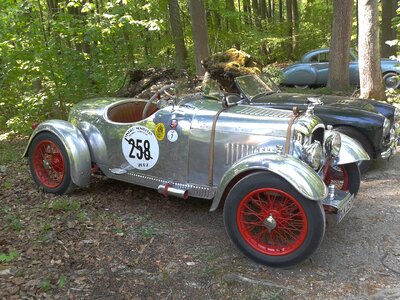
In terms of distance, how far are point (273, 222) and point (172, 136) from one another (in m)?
1.50

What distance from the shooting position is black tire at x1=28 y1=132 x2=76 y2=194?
5.13 metres

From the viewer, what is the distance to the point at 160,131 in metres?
4.52

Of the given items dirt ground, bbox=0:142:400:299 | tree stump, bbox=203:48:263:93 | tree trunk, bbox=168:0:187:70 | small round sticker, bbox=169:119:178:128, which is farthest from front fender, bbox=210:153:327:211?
tree trunk, bbox=168:0:187:70

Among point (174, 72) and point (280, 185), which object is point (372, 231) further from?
point (174, 72)

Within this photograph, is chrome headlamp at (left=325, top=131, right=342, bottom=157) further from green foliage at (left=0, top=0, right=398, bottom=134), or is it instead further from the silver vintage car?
green foliage at (left=0, top=0, right=398, bottom=134)

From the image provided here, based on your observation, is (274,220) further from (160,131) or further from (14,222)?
(14,222)

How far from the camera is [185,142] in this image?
171 inches

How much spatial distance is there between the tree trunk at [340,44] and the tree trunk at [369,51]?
1.59 metres

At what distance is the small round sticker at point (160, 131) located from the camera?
14.8 ft

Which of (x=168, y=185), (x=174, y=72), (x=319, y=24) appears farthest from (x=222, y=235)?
(x=319, y=24)

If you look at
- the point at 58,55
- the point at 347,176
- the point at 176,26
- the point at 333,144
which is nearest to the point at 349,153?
the point at 347,176

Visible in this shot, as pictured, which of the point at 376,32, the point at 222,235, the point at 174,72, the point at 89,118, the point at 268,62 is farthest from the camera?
the point at 268,62

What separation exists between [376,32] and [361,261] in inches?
254

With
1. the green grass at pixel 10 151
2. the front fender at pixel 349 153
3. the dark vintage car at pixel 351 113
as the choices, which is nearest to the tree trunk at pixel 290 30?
the dark vintage car at pixel 351 113
